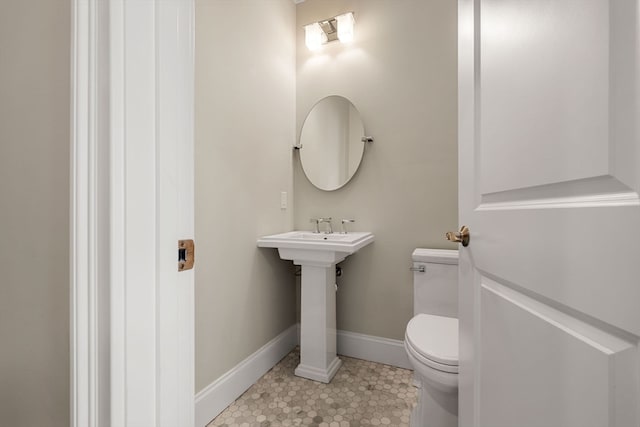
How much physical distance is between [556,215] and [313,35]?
2.22 m

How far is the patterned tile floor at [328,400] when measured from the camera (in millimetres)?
1414

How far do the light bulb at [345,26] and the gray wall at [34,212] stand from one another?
1.84 meters

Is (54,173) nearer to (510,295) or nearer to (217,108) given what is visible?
(510,295)

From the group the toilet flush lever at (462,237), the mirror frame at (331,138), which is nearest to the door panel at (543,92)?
the toilet flush lever at (462,237)

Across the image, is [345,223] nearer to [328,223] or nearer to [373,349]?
[328,223]

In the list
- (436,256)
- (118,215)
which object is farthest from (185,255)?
(436,256)

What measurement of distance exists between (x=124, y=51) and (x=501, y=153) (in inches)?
30.5

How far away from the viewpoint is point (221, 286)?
153 centimetres

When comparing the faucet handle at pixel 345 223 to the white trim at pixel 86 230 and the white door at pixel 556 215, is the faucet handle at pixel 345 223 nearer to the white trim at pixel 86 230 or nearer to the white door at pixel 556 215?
the white door at pixel 556 215

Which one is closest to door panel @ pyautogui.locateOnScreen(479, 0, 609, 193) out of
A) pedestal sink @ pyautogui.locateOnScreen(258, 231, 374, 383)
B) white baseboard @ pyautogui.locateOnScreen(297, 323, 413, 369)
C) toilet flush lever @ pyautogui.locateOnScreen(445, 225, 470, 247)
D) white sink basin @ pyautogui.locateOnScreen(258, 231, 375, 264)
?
toilet flush lever @ pyautogui.locateOnScreen(445, 225, 470, 247)

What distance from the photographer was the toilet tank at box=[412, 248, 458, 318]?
170cm

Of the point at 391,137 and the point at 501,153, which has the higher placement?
the point at 391,137

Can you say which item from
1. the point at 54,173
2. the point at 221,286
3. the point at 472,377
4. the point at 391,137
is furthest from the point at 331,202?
the point at 54,173

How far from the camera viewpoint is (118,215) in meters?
0.45
